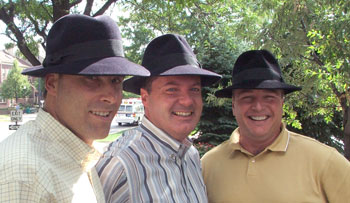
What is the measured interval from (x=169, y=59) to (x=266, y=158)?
115 centimetres

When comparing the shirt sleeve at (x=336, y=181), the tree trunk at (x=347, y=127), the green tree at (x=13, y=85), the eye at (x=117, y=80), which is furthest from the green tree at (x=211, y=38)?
the green tree at (x=13, y=85)

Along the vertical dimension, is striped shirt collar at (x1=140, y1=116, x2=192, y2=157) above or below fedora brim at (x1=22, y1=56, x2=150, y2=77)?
below

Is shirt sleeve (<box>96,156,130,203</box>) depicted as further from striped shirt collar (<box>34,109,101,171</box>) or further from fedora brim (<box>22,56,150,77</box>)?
fedora brim (<box>22,56,150,77</box>)

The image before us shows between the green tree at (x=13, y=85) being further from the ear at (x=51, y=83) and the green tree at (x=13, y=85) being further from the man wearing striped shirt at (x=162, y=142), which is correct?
the ear at (x=51, y=83)

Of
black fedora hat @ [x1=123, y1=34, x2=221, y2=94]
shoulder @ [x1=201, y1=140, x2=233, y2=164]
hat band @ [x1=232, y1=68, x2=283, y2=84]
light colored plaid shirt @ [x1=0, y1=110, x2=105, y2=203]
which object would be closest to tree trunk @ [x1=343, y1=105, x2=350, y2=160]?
hat band @ [x1=232, y1=68, x2=283, y2=84]

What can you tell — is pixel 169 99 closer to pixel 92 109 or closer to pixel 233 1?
pixel 92 109

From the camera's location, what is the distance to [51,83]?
5.45ft

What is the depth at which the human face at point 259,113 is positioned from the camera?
8.70ft

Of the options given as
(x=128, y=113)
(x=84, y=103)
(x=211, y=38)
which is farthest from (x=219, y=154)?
(x=128, y=113)

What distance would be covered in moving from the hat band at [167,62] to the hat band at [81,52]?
677 millimetres

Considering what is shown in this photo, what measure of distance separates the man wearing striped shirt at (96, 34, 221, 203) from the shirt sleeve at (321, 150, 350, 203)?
3.09 ft

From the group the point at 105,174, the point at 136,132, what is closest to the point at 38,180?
the point at 105,174

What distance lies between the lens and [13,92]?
51.9 meters

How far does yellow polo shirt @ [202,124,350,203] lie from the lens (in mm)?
2342
